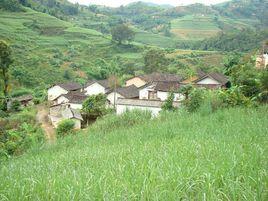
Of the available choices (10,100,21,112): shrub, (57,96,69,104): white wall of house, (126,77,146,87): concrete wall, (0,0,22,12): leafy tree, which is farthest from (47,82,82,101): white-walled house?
(0,0,22,12): leafy tree

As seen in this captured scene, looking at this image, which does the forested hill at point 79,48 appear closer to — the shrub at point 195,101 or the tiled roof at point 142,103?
the tiled roof at point 142,103

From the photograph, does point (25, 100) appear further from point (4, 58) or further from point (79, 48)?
point (79, 48)

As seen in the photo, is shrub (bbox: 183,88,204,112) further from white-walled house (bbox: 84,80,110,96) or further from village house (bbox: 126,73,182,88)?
white-walled house (bbox: 84,80,110,96)

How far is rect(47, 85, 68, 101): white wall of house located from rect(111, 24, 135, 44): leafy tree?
31.1m

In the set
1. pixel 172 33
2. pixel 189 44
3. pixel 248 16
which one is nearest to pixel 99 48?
pixel 189 44

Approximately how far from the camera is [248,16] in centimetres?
13988

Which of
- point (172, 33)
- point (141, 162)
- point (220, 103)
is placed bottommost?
point (172, 33)

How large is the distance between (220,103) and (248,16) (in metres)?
139

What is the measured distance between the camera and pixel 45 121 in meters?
31.2

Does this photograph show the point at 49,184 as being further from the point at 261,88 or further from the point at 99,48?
the point at 99,48

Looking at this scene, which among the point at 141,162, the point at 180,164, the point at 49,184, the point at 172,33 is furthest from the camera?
the point at 172,33

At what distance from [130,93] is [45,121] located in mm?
8945

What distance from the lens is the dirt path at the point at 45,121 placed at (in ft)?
86.9

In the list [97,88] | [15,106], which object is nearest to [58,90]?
[97,88]
